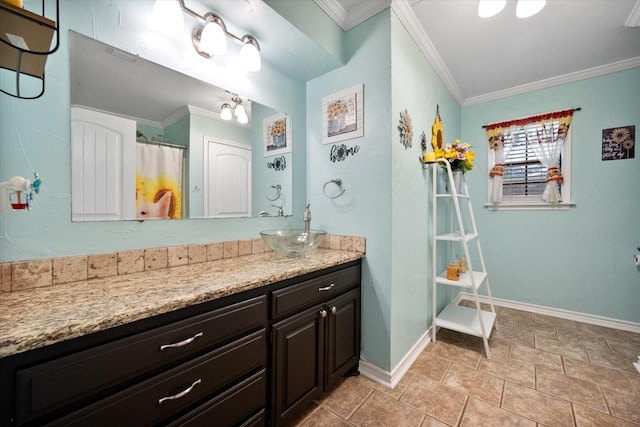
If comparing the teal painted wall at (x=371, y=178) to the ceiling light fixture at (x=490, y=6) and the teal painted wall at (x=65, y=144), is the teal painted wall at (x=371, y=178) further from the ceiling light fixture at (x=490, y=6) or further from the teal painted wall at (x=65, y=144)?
the teal painted wall at (x=65, y=144)

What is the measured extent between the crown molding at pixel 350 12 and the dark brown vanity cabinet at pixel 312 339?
1.72 metres

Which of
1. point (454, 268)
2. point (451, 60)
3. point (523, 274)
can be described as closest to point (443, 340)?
point (454, 268)

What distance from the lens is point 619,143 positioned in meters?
2.48

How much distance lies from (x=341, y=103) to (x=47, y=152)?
64.0 inches

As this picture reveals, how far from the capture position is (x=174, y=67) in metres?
1.38

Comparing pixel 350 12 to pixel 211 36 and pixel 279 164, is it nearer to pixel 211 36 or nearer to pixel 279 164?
pixel 211 36

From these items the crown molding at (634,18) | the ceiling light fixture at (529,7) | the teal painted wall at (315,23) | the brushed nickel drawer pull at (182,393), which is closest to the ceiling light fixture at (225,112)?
the teal painted wall at (315,23)

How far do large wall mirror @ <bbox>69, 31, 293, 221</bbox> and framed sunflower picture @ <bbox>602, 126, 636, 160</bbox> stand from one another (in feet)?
10.7

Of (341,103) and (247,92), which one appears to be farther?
(341,103)

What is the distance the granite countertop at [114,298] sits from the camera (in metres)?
0.64

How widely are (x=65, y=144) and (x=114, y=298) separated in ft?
2.32

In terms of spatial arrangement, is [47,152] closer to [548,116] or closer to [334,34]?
[334,34]

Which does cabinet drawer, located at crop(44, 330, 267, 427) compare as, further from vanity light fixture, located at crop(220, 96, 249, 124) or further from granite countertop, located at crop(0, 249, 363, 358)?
vanity light fixture, located at crop(220, 96, 249, 124)

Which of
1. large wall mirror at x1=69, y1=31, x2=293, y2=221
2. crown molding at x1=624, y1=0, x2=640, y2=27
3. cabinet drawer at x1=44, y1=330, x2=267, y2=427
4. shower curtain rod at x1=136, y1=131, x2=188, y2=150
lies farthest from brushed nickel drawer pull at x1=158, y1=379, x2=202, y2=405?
crown molding at x1=624, y1=0, x2=640, y2=27
